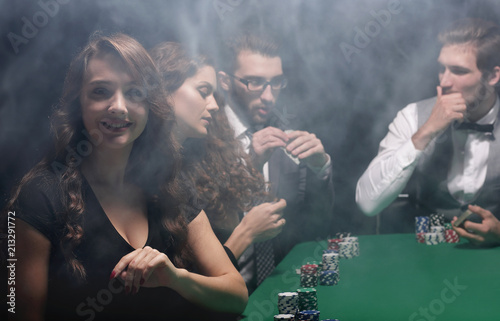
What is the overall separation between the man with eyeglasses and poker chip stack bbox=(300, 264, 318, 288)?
1.14 m

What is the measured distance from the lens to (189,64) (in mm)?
2916

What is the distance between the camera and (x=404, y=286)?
2.57 m

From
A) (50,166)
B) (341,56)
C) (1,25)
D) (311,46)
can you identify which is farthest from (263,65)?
(50,166)

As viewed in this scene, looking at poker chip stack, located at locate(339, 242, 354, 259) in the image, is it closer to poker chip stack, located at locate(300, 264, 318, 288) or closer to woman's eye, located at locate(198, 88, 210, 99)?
poker chip stack, located at locate(300, 264, 318, 288)

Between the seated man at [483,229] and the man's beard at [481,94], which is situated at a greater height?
the man's beard at [481,94]

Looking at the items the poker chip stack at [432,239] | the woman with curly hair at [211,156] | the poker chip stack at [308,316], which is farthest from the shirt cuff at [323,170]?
the poker chip stack at [308,316]

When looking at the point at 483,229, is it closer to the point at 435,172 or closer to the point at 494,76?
the point at 435,172

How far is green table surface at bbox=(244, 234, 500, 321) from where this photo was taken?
2.13 meters

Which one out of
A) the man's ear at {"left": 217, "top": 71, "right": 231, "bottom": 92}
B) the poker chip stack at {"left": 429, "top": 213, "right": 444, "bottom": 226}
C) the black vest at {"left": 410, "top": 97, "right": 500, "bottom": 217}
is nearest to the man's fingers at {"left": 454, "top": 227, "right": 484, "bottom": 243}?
the poker chip stack at {"left": 429, "top": 213, "right": 444, "bottom": 226}

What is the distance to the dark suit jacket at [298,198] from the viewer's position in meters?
3.87

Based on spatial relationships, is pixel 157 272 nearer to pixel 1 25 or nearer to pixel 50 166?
pixel 50 166

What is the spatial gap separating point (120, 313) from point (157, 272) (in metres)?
0.44

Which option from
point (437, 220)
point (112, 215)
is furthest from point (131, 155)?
point (437, 220)

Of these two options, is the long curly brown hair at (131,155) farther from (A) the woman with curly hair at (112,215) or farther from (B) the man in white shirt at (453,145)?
(B) the man in white shirt at (453,145)
